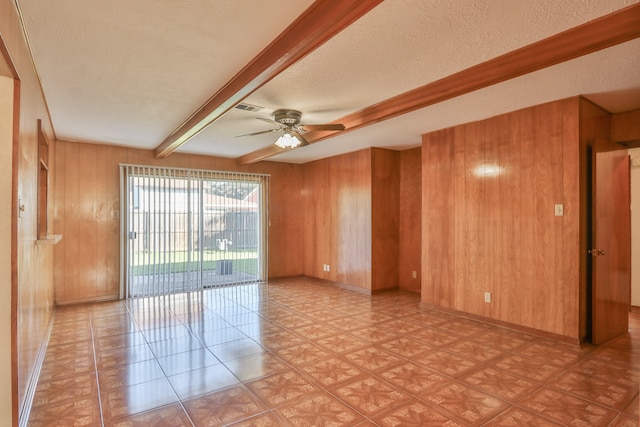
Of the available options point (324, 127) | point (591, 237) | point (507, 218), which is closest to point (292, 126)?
point (324, 127)

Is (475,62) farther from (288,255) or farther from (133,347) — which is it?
(288,255)

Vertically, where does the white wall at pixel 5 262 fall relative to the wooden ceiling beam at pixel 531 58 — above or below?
below

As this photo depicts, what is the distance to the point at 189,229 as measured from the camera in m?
6.03

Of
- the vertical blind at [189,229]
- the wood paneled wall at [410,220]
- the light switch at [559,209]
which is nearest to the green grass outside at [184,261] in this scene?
the vertical blind at [189,229]

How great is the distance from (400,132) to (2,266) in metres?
4.28

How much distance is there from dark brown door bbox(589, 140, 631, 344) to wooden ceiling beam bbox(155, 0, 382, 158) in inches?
121

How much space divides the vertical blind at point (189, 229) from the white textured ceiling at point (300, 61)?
1822 millimetres

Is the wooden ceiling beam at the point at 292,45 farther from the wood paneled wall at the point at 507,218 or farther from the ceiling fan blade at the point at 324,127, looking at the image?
the wood paneled wall at the point at 507,218

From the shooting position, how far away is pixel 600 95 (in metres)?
3.25

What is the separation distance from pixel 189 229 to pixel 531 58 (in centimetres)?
546

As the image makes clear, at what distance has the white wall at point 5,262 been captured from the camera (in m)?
1.79

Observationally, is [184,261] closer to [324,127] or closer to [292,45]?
[324,127]

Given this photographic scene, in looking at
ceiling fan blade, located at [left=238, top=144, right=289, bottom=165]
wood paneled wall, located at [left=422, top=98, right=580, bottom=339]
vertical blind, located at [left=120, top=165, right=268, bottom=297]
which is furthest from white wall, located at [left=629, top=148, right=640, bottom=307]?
vertical blind, located at [left=120, top=165, right=268, bottom=297]

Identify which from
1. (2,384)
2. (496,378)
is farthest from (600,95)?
(2,384)
